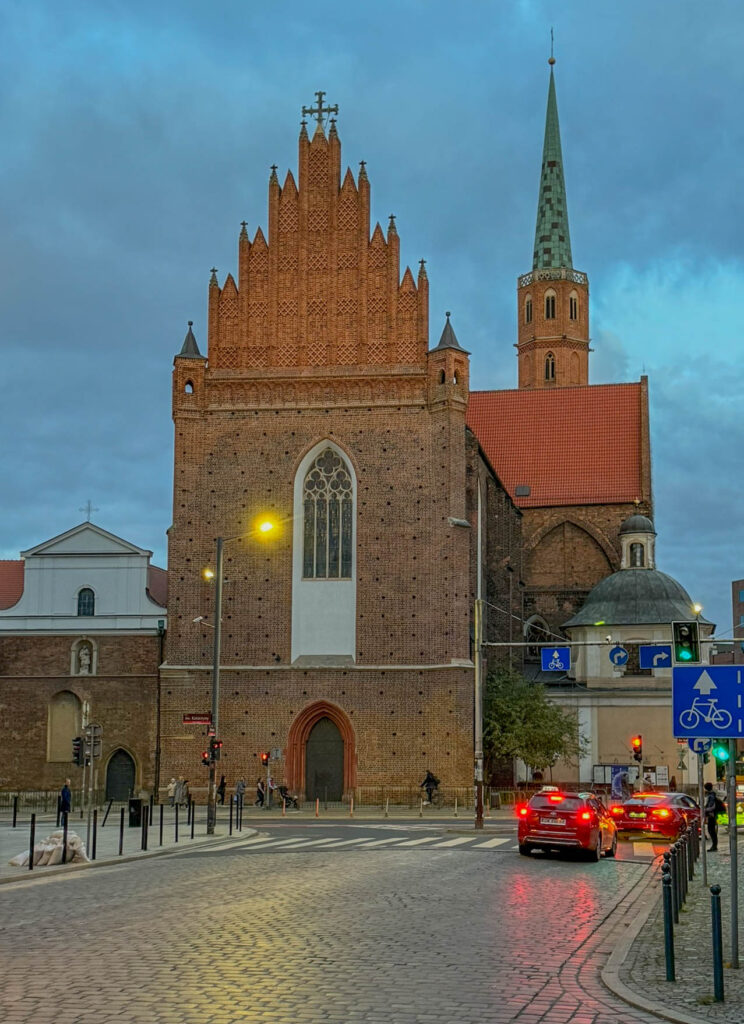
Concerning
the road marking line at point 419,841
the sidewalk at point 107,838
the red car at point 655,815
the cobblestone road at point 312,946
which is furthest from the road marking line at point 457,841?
the cobblestone road at point 312,946

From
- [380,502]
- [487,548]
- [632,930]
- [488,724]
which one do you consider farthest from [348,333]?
[632,930]

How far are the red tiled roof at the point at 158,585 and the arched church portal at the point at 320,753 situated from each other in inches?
332

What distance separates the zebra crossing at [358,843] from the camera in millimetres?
25625

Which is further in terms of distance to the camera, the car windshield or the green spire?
the green spire

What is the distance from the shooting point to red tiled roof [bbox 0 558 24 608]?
169 ft

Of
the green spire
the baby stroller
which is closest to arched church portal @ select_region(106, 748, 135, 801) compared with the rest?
the baby stroller

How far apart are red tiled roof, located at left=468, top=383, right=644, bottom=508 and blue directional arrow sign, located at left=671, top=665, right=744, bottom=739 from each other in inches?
2074

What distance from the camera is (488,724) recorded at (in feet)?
154

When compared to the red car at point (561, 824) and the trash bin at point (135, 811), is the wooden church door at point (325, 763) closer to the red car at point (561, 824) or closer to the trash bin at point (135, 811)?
the trash bin at point (135, 811)

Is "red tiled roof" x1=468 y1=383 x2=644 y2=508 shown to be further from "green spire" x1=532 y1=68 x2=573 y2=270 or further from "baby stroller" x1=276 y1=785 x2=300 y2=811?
"baby stroller" x1=276 y1=785 x2=300 y2=811

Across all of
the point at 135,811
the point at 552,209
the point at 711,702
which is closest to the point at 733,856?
the point at 711,702

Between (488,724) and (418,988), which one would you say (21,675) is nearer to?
(488,724)

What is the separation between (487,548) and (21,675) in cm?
1892

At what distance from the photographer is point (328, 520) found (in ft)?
153
